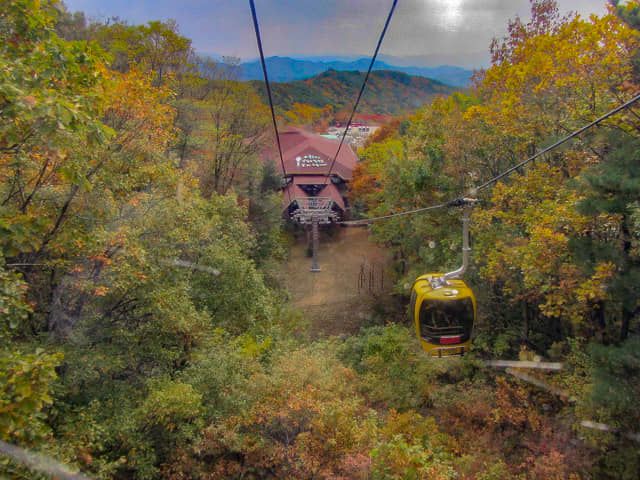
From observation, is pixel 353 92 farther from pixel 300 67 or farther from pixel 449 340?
pixel 449 340

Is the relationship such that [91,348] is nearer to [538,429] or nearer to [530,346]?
[538,429]

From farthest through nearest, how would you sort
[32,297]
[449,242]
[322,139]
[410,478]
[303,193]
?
1. [322,139]
2. [303,193]
3. [449,242]
4. [32,297]
5. [410,478]

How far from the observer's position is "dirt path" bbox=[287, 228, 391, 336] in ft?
55.2

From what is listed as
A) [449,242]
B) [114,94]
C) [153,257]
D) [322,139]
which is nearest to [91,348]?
[153,257]

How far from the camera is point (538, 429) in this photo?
7715 mm

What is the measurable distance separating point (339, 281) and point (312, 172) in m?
10.7

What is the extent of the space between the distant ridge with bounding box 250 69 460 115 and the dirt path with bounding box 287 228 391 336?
8.54 m

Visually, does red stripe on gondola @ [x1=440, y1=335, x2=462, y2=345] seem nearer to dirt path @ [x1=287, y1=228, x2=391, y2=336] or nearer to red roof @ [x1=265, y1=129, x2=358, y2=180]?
dirt path @ [x1=287, y1=228, x2=391, y2=336]

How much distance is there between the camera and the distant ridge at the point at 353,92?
39.2 ft

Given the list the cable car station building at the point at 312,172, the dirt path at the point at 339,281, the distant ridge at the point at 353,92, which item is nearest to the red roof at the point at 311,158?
the cable car station building at the point at 312,172

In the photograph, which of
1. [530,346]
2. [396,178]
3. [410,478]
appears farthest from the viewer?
[396,178]

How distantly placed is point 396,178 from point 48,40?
1289 cm

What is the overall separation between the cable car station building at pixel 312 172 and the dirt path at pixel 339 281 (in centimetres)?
217

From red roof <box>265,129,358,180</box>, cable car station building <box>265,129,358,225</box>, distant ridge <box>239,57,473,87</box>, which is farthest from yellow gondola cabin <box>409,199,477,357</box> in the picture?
red roof <box>265,129,358,180</box>
